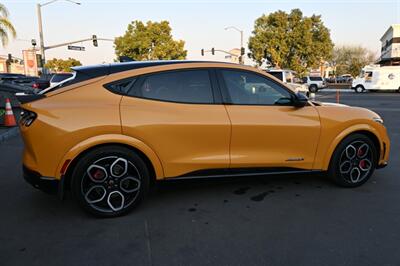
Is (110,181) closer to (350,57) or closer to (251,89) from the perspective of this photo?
(251,89)

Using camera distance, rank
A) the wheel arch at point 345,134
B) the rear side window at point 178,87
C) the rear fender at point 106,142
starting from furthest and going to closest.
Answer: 1. the wheel arch at point 345,134
2. the rear side window at point 178,87
3. the rear fender at point 106,142

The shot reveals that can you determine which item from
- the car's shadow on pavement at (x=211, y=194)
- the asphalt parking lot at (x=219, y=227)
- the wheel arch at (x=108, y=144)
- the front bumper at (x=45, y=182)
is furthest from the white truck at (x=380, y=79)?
the front bumper at (x=45, y=182)

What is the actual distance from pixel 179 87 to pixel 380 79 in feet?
104

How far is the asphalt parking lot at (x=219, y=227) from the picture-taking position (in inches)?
109

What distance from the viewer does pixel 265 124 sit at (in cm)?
382

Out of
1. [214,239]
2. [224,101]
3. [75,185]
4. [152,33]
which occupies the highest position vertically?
[152,33]

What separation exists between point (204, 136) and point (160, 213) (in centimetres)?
100

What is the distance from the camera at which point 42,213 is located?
366 cm

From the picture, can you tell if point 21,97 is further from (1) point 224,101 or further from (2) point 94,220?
(1) point 224,101

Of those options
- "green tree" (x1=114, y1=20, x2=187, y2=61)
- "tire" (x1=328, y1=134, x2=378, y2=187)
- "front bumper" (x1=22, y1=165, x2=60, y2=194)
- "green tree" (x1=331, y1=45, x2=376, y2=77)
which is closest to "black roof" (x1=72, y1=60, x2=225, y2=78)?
"front bumper" (x1=22, y1=165, x2=60, y2=194)

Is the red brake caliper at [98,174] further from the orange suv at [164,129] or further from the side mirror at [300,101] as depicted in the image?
the side mirror at [300,101]

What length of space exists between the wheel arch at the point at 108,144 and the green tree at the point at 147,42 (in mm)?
44148

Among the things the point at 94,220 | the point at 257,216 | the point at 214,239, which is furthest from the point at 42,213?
the point at 257,216

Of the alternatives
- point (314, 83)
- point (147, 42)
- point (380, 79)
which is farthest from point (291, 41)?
point (147, 42)
